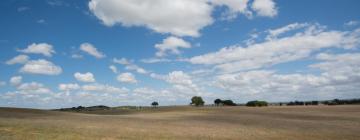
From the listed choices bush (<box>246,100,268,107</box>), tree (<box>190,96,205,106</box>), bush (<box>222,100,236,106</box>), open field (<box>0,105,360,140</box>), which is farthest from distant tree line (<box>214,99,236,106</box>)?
open field (<box>0,105,360,140</box>)

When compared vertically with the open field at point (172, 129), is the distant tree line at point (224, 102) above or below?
above

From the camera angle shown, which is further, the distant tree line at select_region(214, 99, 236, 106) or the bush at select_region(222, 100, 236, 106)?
the distant tree line at select_region(214, 99, 236, 106)

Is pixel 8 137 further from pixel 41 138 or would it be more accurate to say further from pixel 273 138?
pixel 273 138

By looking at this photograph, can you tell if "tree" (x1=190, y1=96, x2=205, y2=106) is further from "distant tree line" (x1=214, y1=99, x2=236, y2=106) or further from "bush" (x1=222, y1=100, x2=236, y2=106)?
"bush" (x1=222, y1=100, x2=236, y2=106)

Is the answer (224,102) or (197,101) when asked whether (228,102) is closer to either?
(224,102)

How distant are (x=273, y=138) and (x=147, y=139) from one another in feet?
32.8

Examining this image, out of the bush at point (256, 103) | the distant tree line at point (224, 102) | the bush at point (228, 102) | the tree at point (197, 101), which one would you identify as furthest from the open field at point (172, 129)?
the distant tree line at point (224, 102)

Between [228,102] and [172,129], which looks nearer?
[172,129]

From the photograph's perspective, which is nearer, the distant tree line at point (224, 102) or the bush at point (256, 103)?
the bush at point (256, 103)

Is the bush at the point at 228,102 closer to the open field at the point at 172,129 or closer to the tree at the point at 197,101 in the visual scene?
the tree at the point at 197,101

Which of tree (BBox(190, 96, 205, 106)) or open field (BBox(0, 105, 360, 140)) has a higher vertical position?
tree (BBox(190, 96, 205, 106))

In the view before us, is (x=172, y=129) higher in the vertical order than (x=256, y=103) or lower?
lower

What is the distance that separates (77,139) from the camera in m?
21.1

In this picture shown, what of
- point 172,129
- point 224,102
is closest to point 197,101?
point 224,102
